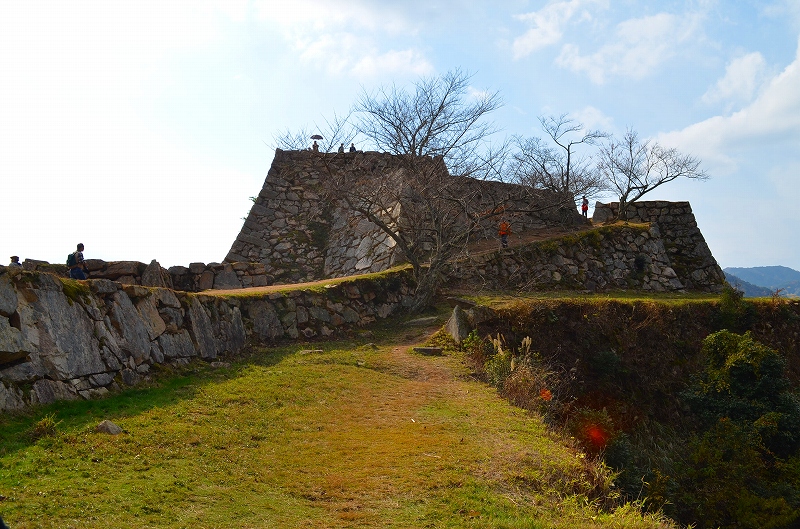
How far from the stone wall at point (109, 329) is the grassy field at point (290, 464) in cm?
38

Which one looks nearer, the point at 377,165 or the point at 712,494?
the point at 712,494

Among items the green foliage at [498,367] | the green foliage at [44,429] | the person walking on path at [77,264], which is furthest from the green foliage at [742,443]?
the person walking on path at [77,264]

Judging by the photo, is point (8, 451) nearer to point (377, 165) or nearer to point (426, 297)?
point (426, 297)

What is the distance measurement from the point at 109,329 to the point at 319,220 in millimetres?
14206

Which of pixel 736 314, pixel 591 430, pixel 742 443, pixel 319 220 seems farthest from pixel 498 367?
pixel 319 220

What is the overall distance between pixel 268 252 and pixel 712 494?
15319 mm

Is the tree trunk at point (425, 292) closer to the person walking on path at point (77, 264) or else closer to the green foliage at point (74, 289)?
the person walking on path at point (77, 264)

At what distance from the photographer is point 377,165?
900 inches

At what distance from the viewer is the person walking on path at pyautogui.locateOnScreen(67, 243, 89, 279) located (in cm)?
1238

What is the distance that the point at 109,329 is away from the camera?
29.0ft

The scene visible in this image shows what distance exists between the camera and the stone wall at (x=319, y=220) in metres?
20.6

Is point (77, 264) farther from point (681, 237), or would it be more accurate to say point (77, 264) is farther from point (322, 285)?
point (681, 237)

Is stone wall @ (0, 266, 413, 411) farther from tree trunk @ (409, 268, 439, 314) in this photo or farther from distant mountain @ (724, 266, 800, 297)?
distant mountain @ (724, 266, 800, 297)

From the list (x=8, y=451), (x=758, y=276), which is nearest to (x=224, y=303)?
(x=8, y=451)
